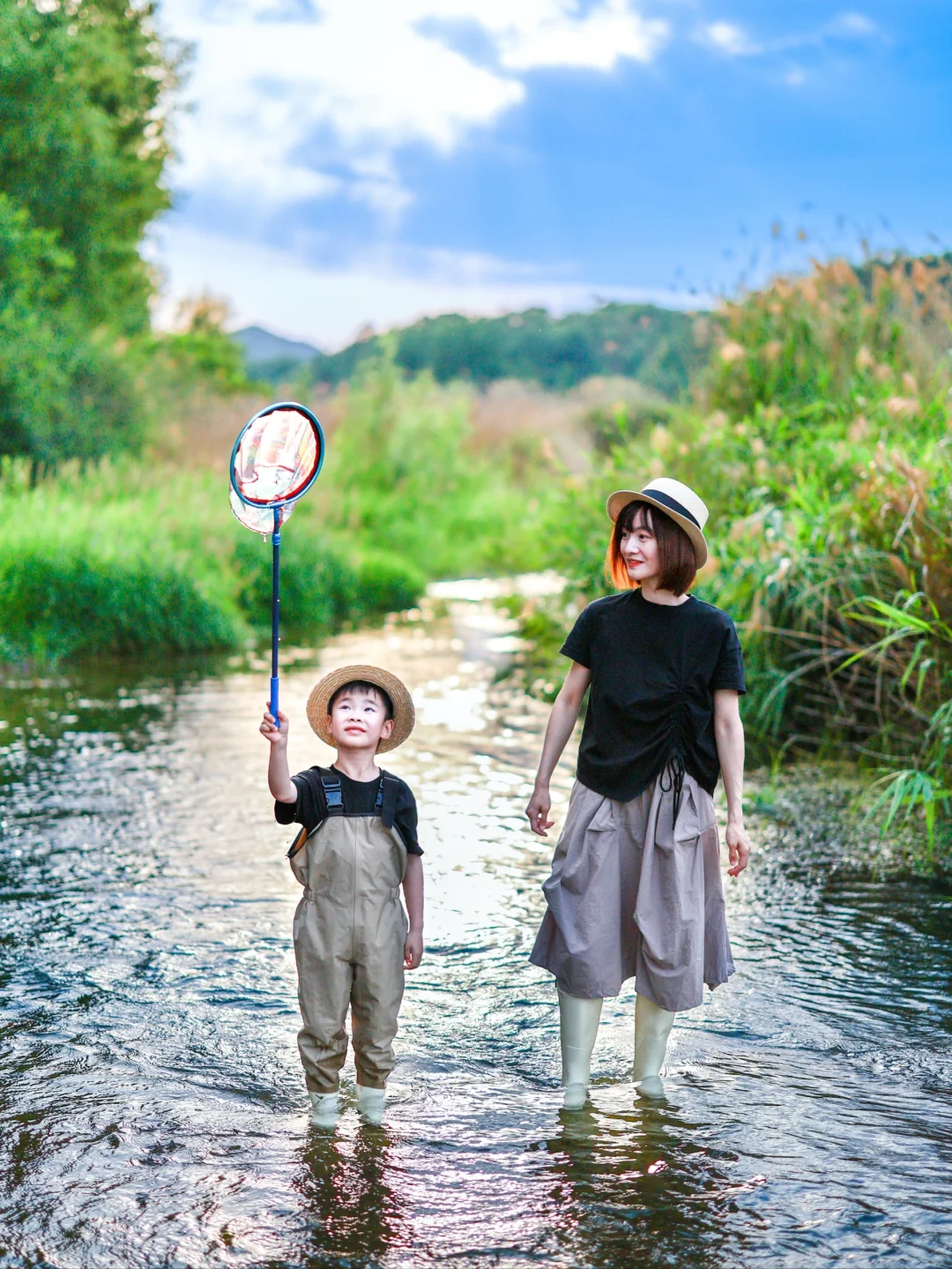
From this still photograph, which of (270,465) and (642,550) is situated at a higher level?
(270,465)

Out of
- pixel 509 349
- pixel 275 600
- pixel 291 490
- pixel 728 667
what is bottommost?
pixel 728 667

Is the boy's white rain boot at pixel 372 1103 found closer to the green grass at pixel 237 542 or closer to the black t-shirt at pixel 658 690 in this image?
the black t-shirt at pixel 658 690

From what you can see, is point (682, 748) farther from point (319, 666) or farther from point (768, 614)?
point (319, 666)

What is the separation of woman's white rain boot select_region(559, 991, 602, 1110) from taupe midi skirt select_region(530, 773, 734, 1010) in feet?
0.20

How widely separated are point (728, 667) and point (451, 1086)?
145 cm

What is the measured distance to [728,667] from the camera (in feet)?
12.3

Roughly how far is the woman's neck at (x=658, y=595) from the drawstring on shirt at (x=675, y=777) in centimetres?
42

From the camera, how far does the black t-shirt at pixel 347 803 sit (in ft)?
11.4

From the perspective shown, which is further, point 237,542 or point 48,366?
point 48,366

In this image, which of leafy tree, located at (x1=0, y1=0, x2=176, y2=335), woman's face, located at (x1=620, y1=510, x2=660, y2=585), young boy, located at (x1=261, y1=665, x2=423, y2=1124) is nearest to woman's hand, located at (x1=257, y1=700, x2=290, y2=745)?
young boy, located at (x1=261, y1=665, x2=423, y2=1124)

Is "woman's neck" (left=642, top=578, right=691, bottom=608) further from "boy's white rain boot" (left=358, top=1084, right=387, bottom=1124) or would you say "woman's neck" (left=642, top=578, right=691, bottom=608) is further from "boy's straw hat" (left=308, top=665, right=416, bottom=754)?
"boy's white rain boot" (left=358, top=1084, right=387, bottom=1124)

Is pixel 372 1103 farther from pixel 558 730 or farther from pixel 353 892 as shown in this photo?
pixel 558 730

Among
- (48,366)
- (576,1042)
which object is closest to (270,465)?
(576,1042)

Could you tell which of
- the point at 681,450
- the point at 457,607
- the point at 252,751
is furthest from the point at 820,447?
the point at 457,607
